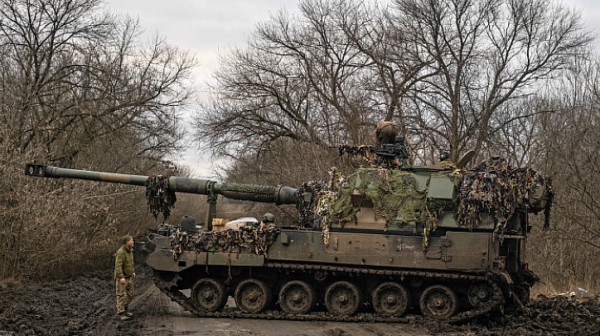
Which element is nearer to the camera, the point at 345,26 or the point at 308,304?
the point at 308,304

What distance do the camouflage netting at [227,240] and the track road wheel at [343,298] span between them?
1.35 metres

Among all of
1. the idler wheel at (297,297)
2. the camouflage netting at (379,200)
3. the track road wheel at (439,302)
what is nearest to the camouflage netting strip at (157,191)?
the idler wheel at (297,297)

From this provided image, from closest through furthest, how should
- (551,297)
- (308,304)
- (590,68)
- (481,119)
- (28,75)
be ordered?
(308,304), (551,297), (590,68), (28,75), (481,119)

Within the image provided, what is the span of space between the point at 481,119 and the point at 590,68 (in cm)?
451

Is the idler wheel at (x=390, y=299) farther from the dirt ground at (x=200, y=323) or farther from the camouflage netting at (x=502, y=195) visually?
the camouflage netting at (x=502, y=195)

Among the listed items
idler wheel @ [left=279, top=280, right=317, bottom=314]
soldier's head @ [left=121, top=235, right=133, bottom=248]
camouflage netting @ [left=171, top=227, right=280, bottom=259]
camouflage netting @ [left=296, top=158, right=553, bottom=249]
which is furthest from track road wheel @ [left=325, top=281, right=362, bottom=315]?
soldier's head @ [left=121, top=235, right=133, bottom=248]

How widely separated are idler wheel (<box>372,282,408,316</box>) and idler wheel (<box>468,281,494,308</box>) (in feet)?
3.58

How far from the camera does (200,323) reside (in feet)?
38.8

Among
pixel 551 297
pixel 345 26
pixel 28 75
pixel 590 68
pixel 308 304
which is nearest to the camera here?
pixel 308 304

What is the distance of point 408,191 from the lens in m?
12.1

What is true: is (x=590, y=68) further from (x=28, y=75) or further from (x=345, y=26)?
(x=28, y=75)

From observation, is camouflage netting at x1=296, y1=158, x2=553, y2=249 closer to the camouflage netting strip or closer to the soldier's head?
the camouflage netting strip

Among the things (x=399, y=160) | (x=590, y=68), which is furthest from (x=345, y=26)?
(x=399, y=160)

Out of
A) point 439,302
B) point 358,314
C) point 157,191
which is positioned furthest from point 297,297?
point 157,191
